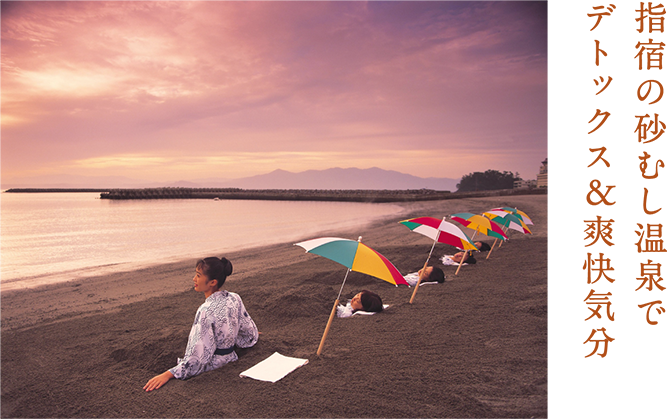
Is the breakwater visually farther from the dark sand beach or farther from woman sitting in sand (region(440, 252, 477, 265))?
the dark sand beach

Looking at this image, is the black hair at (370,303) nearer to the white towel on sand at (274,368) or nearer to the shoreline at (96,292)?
the white towel on sand at (274,368)

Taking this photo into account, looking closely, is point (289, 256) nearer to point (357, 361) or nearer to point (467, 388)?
point (357, 361)

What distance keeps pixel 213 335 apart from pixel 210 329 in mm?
113

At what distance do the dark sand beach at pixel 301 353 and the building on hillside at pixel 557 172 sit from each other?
5.73 feet

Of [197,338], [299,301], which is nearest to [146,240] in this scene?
[299,301]

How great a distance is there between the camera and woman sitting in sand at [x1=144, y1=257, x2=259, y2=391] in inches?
177

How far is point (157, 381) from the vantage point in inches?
173

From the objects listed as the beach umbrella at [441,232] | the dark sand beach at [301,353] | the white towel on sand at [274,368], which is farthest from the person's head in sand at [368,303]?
the white towel on sand at [274,368]

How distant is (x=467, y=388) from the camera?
13.1 feet

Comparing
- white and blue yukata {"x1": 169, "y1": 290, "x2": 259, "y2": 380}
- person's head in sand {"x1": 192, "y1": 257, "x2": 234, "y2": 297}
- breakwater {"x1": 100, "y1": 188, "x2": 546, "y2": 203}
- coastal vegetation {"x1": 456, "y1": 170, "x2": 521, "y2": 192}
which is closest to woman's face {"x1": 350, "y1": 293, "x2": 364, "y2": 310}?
white and blue yukata {"x1": 169, "y1": 290, "x2": 259, "y2": 380}

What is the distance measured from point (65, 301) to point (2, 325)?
1.74 meters

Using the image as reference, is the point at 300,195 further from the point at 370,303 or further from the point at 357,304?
the point at 370,303

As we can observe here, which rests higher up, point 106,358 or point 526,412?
point 526,412

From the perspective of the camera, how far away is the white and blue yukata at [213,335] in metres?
4.51
